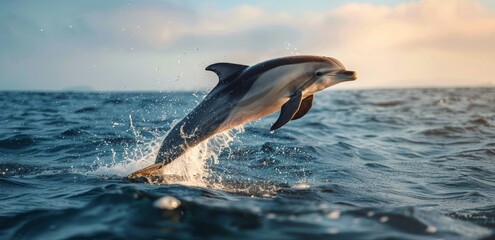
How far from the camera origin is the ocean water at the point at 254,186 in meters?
4.05

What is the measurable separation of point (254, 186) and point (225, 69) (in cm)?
180

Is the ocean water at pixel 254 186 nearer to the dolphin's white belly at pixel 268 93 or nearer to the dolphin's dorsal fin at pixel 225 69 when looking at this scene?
the dolphin's white belly at pixel 268 93

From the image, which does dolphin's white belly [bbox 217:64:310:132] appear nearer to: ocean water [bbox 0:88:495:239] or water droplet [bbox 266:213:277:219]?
ocean water [bbox 0:88:495:239]

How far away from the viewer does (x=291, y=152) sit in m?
11.5

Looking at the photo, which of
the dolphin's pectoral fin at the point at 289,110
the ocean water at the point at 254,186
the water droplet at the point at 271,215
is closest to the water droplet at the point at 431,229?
the ocean water at the point at 254,186

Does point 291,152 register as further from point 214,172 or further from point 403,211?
point 403,211

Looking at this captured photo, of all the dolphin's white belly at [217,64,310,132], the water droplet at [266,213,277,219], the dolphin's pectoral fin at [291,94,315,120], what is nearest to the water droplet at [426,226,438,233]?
the water droplet at [266,213,277,219]

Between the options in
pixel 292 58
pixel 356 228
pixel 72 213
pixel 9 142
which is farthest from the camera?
pixel 9 142

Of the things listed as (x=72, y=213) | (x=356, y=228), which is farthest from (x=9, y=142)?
(x=356, y=228)

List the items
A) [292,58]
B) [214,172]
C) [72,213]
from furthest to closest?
[214,172] < [292,58] < [72,213]

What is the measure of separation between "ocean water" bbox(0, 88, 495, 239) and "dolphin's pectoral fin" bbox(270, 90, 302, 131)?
995mm

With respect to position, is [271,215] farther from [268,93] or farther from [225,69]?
[225,69]

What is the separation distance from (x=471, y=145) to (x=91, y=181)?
10825mm

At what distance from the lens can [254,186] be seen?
7.09 metres
